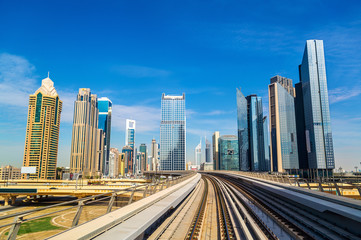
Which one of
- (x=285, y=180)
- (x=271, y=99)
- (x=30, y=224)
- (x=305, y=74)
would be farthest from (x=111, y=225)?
(x=271, y=99)

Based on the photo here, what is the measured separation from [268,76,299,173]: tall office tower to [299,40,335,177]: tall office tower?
75.8 feet

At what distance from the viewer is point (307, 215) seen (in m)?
11.5

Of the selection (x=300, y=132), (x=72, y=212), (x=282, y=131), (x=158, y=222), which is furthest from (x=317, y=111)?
(x=72, y=212)

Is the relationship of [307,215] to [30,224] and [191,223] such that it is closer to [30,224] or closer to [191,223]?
[191,223]

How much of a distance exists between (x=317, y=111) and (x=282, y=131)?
37.5 m

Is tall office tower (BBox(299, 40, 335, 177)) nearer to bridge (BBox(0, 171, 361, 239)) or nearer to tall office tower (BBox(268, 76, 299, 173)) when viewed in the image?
tall office tower (BBox(268, 76, 299, 173))

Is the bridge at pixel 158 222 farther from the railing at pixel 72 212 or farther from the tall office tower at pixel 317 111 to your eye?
the tall office tower at pixel 317 111

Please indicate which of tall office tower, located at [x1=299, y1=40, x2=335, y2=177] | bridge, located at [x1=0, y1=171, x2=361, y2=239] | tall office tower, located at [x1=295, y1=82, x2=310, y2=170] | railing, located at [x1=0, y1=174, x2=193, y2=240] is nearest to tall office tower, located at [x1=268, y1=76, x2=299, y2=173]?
tall office tower, located at [x1=295, y1=82, x2=310, y2=170]

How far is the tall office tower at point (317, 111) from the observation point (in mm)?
134125

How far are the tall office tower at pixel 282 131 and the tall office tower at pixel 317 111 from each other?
75.8ft

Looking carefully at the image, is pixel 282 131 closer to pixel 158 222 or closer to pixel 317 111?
pixel 317 111

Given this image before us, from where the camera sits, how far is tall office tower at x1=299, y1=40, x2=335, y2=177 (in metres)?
134

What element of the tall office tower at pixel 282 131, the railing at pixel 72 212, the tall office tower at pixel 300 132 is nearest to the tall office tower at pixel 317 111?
the tall office tower at pixel 300 132

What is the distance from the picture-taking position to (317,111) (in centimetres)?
14038
